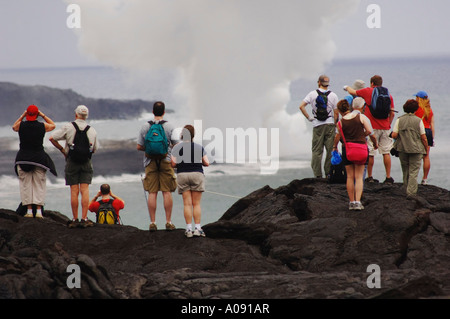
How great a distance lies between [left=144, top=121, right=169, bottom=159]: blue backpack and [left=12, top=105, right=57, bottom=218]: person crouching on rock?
214 cm

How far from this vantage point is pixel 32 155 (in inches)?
736

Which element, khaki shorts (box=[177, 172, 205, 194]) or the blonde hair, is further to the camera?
the blonde hair

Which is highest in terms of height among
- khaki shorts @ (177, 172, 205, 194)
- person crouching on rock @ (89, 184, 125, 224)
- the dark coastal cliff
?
khaki shorts @ (177, 172, 205, 194)

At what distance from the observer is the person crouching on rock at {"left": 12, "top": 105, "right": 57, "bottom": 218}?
1856cm

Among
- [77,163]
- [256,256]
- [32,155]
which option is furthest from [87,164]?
[256,256]

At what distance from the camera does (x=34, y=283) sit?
50.0ft

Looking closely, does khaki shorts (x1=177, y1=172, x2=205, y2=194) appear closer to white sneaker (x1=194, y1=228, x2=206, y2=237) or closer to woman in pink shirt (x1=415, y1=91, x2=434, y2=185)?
white sneaker (x1=194, y1=228, x2=206, y2=237)

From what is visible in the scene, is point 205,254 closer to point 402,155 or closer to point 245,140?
point 402,155

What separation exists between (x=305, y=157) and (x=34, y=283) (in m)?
119

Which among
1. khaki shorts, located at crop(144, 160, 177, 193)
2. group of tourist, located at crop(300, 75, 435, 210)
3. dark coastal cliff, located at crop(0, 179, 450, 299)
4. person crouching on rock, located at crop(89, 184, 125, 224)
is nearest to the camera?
dark coastal cliff, located at crop(0, 179, 450, 299)

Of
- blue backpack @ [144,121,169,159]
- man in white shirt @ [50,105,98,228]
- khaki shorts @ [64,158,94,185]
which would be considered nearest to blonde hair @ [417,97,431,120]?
blue backpack @ [144,121,169,159]

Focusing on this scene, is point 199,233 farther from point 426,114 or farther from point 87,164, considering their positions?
point 426,114
